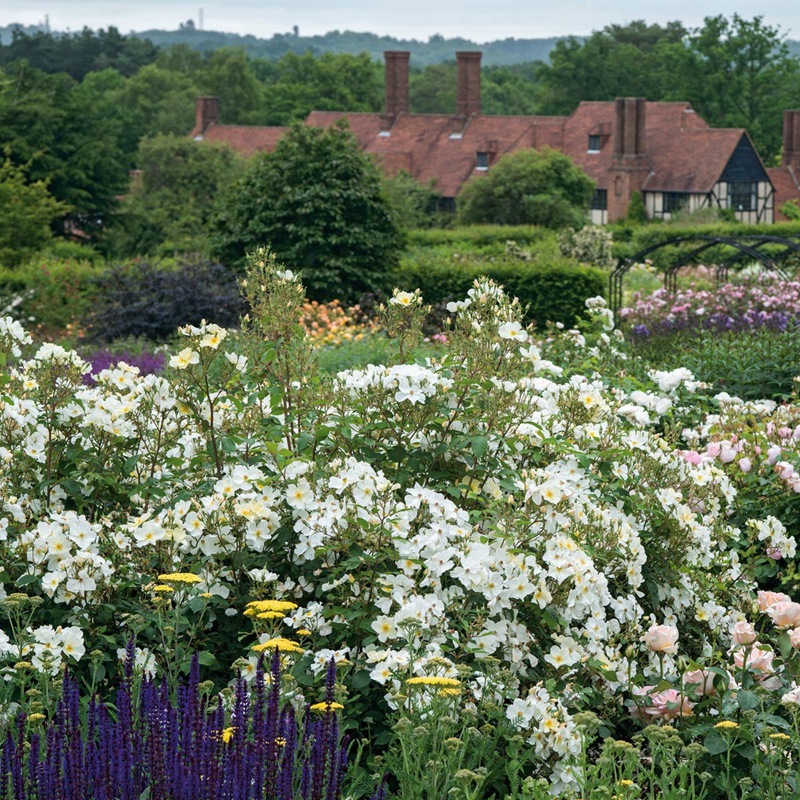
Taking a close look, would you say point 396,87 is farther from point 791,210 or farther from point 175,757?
point 175,757

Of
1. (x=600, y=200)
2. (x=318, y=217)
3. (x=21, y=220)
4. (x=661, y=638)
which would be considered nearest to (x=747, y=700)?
(x=661, y=638)

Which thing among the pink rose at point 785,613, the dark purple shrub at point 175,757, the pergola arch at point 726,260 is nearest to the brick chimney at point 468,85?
the pergola arch at point 726,260

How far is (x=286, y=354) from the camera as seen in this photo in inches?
167

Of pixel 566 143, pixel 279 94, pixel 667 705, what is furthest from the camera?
pixel 279 94

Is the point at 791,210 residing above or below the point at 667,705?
above

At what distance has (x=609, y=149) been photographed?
153ft

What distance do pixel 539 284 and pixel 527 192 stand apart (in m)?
18.6

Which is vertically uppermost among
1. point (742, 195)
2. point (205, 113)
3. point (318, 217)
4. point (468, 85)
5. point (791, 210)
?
point (468, 85)

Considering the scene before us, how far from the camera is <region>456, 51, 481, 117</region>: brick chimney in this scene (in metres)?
47.5

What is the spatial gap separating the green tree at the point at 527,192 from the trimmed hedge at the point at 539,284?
686 inches

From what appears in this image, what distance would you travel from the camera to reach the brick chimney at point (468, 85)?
47.5m

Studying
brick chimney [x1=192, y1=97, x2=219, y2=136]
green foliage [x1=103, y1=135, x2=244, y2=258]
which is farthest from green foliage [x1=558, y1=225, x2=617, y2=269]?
brick chimney [x1=192, y1=97, x2=219, y2=136]

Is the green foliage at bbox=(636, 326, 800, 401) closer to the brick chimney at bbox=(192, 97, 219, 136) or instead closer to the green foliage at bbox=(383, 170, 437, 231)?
the green foliage at bbox=(383, 170, 437, 231)

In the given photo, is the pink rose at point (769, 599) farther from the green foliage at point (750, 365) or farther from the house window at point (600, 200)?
the house window at point (600, 200)
